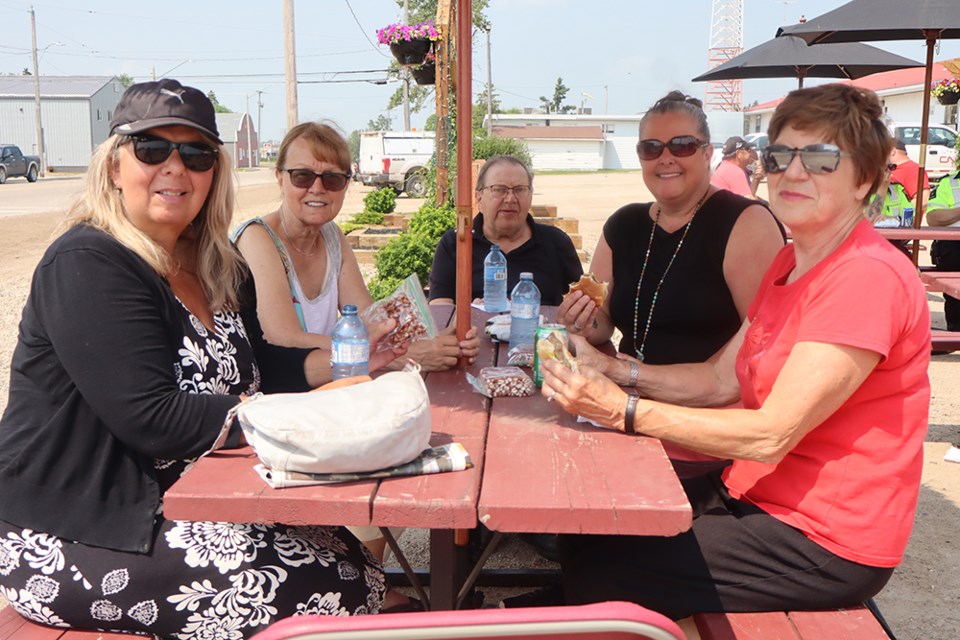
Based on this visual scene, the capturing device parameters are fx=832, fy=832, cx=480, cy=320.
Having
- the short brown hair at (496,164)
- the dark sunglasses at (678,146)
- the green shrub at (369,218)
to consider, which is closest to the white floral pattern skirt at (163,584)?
the dark sunglasses at (678,146)

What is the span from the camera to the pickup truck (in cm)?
3316

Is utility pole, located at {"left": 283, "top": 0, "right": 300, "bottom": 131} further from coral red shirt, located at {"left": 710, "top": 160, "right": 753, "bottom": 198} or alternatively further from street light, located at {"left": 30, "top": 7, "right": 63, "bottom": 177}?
street light, located at {"left": 30, "top": 7, "right": 63, "bottom": 177}

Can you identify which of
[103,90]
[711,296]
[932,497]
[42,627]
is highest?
[103,90]

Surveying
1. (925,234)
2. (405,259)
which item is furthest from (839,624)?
(405,259)

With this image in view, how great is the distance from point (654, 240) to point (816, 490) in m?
1.61

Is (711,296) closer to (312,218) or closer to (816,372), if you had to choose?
(816,372)

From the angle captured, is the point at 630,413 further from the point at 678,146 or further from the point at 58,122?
the point at 58,122

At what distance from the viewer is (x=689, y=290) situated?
325 centimetres

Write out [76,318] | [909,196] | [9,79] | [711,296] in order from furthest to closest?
[9,79]
[909,196]
[711,296]
[76,318]

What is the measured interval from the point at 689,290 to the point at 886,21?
292cm

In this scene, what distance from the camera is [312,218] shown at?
351cm

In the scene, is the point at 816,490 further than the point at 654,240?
No

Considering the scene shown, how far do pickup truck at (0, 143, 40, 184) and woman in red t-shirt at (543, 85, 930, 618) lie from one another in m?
36.9

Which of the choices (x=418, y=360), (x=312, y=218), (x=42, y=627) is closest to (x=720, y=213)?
(x=418, y=360)
